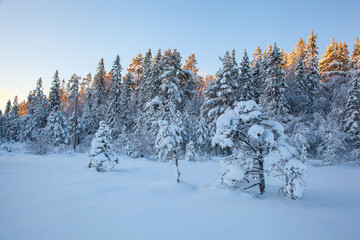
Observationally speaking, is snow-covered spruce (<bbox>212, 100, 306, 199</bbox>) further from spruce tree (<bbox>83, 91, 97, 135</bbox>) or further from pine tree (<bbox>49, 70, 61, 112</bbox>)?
pine tree (<bbox>49, 70, 61, 112</bbox>)

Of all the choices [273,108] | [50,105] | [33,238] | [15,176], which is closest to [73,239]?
[33,238]

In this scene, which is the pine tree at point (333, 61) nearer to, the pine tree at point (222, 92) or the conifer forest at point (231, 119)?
the conifer forest at point (231, 119)

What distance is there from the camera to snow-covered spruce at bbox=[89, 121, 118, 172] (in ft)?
30.6

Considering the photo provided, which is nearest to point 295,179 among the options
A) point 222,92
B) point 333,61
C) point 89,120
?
point 222,92

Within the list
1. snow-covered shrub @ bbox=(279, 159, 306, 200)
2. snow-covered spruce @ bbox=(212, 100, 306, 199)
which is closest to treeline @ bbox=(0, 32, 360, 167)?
snow-covered spruce @ bbox=(212, 100, 306, 199)

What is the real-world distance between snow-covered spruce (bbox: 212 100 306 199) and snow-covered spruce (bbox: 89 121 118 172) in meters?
6.18

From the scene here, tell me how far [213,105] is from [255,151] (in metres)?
17.6

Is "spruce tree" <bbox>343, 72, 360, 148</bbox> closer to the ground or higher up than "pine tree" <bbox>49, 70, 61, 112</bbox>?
closer to the ground

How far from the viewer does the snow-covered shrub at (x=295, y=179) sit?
5182mm

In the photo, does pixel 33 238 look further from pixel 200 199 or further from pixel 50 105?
pixel 50 105

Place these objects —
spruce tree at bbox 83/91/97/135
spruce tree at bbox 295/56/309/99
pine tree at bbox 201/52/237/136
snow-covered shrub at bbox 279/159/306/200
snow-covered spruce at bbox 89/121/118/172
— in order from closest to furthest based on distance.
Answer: snow-covered shrub at bbox 279/159/306/200, snow-covered spruce at bbox 89/121/118/172, pine tree at bbox 201/52/237/136, spruce tree at bbox 295/56/309/99, spruce tree at bbox 83/91/97/135

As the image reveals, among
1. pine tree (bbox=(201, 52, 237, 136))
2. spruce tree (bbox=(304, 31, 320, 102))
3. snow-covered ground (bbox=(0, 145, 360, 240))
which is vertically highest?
spruce tree (bbox=(304, 31, 320, 102))

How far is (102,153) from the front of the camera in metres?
9.83

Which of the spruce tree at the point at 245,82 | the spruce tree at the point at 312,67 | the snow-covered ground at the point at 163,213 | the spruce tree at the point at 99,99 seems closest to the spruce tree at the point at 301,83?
the spruce tree at the point at 312,67
